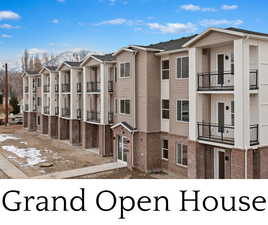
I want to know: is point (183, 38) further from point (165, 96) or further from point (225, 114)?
point (225, 114)

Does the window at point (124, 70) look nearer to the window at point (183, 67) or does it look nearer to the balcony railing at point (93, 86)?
the window at point (183, 67)

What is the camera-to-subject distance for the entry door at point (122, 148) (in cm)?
2052

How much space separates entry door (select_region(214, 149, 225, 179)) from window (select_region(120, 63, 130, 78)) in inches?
327

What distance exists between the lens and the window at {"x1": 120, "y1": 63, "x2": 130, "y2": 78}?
65.8 feet

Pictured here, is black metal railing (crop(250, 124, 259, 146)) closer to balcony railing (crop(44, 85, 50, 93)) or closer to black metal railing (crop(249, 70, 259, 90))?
black metal railing (crop(249, 70, 259, 90))

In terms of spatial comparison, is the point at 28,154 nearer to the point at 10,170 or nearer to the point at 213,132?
the point at 10,170

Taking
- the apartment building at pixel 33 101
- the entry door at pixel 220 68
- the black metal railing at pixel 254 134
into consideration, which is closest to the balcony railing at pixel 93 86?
the entry door at pixel 220 68

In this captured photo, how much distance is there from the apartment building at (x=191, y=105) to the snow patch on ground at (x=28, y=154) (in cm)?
515

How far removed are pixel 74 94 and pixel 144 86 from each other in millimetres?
11936

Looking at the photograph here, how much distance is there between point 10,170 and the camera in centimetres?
1947

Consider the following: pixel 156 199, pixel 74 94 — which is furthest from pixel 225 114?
pixel 74 94

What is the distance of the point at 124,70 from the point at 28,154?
1141 cm

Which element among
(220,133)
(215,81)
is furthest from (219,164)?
(215,81)

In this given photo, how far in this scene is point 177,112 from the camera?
17531 millimetres
